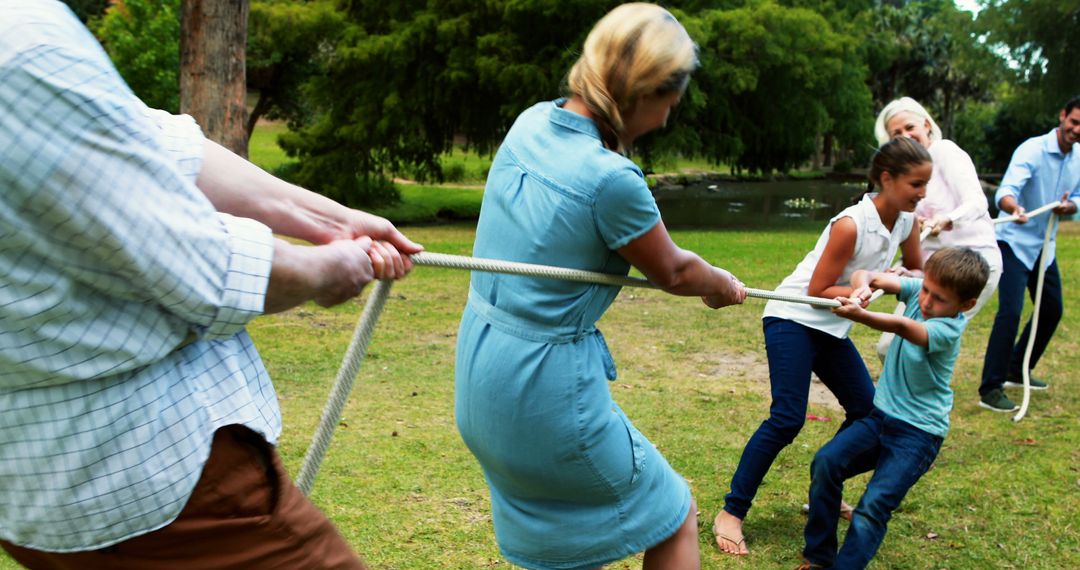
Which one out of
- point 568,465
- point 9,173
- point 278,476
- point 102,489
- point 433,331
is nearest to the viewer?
point 9,173

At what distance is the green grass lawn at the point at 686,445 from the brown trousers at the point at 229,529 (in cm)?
212

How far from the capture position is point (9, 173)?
4.39ft

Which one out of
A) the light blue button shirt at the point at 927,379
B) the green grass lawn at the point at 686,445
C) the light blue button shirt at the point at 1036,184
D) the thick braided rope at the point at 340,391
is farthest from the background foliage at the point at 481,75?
the thick braided rope at the point at 340,391

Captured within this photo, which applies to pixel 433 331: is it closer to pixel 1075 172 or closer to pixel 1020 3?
pixel 1075 172

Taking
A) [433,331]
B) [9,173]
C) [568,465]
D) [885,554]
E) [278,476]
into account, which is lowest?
[433,331]

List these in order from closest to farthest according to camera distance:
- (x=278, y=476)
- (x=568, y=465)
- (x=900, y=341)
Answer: (x=278, y=476) < (x=568, y=465) < (x=900, y=341)

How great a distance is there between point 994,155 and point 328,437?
55.1 meters

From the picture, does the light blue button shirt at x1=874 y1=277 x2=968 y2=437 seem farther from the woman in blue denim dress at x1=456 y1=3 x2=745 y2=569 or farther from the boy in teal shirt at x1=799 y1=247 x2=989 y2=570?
the woman in blue denim dress at x1=456 y1=3 x2=745 y2=569

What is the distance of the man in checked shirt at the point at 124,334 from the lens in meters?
1.37

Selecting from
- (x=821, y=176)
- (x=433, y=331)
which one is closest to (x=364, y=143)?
(x=433, y=331)

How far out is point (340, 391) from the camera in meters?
2.26

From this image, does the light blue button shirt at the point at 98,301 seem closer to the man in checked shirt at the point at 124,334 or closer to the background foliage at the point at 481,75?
the man in checked shirt at the point at 124,334

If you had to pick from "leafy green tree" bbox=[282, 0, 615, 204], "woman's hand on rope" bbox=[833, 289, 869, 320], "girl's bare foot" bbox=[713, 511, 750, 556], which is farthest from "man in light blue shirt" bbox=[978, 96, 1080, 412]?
"leafy green tree" bbox=[282, 0, 615, 204]

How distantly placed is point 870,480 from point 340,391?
2135 millimetres
